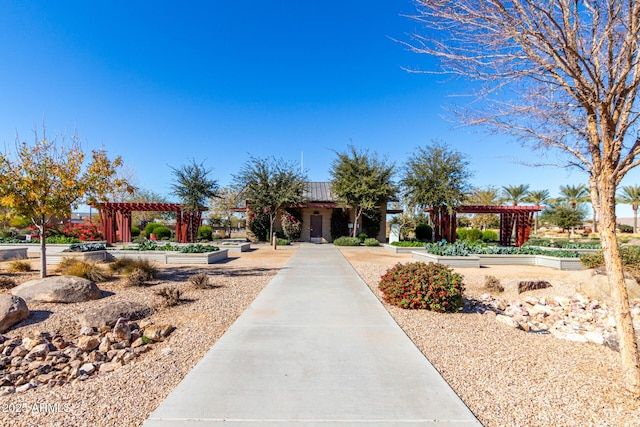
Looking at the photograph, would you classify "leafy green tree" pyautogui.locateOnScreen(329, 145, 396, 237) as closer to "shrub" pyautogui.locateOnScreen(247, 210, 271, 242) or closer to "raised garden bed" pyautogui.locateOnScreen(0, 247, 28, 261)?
"shrub" pyautogui.locateOnScreen(247, 210, 271, 242)

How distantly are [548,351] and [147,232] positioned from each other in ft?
100

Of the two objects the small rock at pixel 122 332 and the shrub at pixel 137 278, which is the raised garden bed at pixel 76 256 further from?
the small rock at pixel 122 332

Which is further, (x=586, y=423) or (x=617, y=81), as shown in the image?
(x=617, y=81)

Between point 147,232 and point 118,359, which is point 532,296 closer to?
point 118,359

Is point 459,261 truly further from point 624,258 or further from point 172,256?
point 172,256

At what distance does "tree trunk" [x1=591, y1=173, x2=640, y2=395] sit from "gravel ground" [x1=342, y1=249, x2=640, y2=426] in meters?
0.25

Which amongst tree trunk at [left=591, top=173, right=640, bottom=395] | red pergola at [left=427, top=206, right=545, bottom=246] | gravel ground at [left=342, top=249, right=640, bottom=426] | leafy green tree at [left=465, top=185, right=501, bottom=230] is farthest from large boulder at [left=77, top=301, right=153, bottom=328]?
leafy green tree at [left=465, top=185, right=501, bottom=230]

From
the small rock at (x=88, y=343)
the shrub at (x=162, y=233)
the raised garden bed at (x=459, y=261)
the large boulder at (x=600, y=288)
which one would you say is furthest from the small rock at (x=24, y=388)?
the shrub at (x=162, y=233)

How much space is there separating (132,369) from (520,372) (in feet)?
15.6

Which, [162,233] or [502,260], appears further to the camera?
[162,233]

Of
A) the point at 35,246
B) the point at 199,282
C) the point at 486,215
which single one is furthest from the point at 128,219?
the point at 486,215

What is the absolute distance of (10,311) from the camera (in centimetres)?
597

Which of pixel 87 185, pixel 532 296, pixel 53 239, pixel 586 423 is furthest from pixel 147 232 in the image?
pixel 586 423

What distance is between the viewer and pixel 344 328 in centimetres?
565
